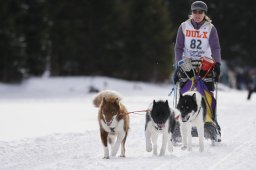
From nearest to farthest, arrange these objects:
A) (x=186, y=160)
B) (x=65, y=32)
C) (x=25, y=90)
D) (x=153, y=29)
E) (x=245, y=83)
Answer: (x=186, y=160) < (x=25, y=90) < (x=65, y=32) < (x=153, y=29) < (x=245, y=83)

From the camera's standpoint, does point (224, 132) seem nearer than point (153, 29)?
Yes

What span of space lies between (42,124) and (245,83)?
36.1 meters

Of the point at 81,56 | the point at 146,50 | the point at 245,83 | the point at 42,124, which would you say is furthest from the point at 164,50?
the point at 42,124

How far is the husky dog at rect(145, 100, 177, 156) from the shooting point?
8422 mm

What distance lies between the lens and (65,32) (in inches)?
1519

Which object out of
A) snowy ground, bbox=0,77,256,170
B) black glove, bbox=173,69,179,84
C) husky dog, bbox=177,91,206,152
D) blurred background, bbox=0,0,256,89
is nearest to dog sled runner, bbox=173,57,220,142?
black glove, bbox=173,69,179,84

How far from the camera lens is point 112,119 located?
8453 millimetres

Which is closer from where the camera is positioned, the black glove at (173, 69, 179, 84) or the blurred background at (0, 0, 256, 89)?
the black glove at (173, 69, 179, 84)

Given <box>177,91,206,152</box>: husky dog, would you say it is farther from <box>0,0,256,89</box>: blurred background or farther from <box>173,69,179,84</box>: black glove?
<box>0,0,256,89</box>: blurred background

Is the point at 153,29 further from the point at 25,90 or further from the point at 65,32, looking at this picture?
the point at 25,90

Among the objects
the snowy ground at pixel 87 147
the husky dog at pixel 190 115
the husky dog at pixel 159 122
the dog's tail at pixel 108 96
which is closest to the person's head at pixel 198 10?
the husky dog at pixel 190 115

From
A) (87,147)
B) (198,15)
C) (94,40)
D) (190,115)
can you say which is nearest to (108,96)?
(190,115)

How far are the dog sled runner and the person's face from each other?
634 millimetres

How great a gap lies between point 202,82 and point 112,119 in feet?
7.19
